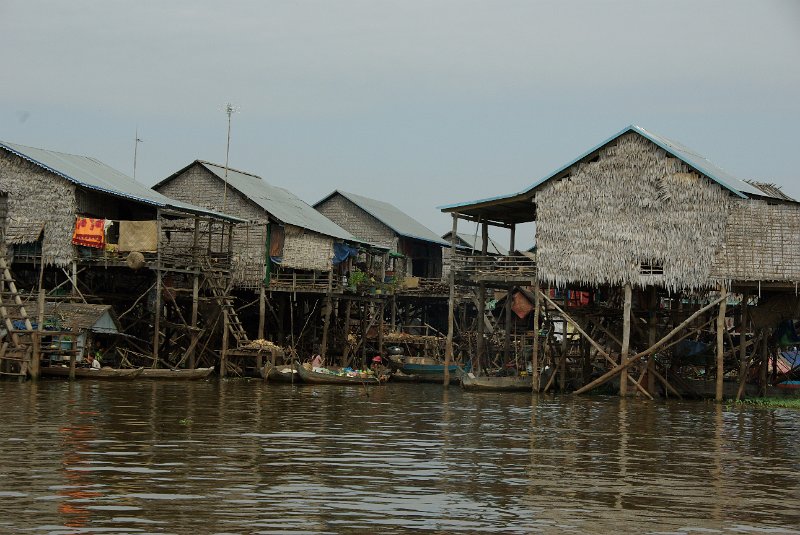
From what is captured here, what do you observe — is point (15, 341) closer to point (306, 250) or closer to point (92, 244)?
point (92, 244)

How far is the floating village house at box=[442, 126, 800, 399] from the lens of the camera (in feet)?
92.6

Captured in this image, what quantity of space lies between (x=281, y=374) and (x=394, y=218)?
2125 cm

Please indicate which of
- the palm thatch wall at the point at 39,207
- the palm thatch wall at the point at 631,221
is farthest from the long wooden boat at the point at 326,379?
the palm thatch wall at the point at 39,207

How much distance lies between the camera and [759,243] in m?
28.2

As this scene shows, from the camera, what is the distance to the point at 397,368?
39375 millimetres

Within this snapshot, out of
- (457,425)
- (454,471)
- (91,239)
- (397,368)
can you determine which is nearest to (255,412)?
(457,425)

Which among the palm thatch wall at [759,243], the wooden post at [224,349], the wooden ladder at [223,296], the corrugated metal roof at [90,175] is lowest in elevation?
the wooden post at [224,349]

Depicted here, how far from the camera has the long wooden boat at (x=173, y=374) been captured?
3025 cm

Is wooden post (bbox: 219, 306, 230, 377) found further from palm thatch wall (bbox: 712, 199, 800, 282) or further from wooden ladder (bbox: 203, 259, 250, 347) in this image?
palm thatch wall (bbox: 712, 199, 800, 282)

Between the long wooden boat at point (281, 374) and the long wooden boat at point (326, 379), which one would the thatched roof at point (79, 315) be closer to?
the long wooden boat at point (281, 374)

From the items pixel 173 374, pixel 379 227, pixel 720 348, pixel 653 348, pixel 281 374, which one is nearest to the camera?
pixel 720 348

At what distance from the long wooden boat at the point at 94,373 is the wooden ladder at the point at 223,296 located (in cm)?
495

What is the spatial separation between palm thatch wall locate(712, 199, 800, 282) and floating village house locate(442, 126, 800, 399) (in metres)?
0.02

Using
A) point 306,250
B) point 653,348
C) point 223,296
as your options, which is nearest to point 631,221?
point 653,348
